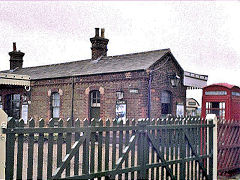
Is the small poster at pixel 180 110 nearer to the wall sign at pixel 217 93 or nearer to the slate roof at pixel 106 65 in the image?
the slate roof at pixel 106 65

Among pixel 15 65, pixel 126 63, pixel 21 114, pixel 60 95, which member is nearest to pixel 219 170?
pixel 126 63

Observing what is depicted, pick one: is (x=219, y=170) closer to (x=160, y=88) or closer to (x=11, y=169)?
(x=11, y=169)

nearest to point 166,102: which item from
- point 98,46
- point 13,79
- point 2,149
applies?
point 98,46

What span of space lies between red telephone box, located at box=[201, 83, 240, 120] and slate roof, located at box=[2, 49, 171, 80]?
13.5ft

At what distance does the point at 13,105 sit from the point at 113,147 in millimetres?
22085

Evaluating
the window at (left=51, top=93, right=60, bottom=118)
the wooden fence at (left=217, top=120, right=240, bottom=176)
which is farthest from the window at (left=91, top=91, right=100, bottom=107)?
the wooden fence at (left=217, top=120, right=240, bottom=176)

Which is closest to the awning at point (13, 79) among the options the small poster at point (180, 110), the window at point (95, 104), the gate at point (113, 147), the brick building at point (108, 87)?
the brick building at point (108, 87)

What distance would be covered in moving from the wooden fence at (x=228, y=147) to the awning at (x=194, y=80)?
32.6ft

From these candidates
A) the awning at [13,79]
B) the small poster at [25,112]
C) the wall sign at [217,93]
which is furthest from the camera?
the small poster at [25,112]

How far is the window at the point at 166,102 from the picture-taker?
17.3 meters

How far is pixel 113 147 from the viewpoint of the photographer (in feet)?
15.4

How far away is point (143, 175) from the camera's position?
516cm

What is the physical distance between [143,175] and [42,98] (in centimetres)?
1767

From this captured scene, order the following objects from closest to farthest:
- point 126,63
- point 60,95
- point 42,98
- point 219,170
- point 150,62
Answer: point 219,170
point 150,62
point 126,63
point 60,95
point 42,98
